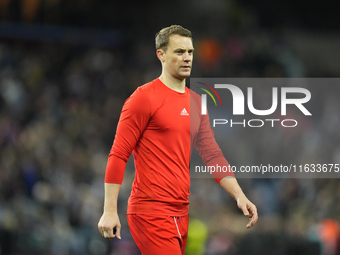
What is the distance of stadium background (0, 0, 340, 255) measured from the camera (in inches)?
298

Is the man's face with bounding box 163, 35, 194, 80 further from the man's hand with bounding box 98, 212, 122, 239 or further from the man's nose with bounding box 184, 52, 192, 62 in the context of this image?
the man's hand with bounding box 98, 212, 122, 239

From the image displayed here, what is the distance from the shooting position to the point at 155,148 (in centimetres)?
335

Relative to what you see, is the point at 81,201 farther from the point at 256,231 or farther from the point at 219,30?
the point at 219,30

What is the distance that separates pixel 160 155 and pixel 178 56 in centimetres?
69

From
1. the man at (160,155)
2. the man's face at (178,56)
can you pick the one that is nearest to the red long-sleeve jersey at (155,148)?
the man at (160,155)

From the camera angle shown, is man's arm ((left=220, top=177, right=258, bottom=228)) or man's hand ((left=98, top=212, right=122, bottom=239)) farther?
man's arm ((left=220, top=177, right=258, bottom=228))

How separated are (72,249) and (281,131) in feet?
14.8

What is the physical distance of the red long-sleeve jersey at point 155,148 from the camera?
128 inches

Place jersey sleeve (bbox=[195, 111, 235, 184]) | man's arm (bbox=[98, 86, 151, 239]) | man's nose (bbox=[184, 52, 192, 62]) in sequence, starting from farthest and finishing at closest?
1. jersey sleeve (bbox=[195, 111, 235, 184])
2. man's nose (bbox=[184, 52, 192, 62])
3. man's arm (bbox=[98, 86, 151, 239])

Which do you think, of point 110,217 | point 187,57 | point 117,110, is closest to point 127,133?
point 110,217

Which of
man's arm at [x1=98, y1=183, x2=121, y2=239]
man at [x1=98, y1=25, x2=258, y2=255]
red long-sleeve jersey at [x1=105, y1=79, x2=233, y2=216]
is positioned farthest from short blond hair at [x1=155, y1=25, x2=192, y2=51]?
man's arm at [x1=98, y1=183, x2=121, y2=239]

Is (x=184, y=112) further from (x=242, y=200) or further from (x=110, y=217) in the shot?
(x=110, y=217)

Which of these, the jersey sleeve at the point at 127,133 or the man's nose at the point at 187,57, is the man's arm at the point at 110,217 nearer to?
the jersey sleeve at the point at 127,133

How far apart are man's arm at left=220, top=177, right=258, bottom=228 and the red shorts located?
44cm
